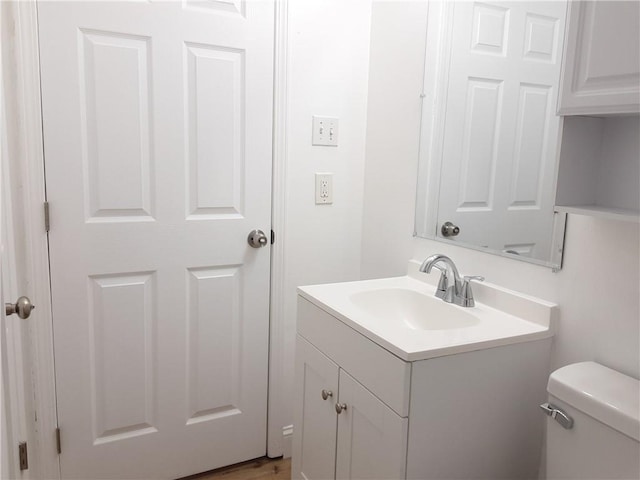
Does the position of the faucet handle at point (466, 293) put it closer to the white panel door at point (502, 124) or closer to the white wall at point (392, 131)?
the white panel door at point (502, 124)

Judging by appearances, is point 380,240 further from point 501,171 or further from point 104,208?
point 104,208

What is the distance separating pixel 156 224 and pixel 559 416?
1324 mm

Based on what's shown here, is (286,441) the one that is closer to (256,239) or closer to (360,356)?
(256,239)

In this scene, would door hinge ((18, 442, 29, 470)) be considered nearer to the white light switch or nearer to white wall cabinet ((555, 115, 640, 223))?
the white light switch

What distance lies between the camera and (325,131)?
6.34ft

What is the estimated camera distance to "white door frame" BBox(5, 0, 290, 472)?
1472 millimetres

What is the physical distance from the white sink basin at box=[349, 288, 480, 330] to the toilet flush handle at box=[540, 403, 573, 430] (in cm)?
35

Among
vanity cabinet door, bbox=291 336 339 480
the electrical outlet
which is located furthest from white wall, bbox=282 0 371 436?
vanity cabinet door, bbox=291 336 339 480

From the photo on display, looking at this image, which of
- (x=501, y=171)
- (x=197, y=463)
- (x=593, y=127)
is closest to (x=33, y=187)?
(x=197, y=463)

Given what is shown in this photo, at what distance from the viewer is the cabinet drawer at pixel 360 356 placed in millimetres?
1105

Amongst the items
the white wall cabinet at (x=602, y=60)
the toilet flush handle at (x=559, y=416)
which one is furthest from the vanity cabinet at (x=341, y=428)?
the white wall cabinet at (x=602, y=60)

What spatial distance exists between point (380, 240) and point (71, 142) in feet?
3.71

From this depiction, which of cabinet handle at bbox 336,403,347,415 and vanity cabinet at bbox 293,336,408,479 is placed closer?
vanity cabinet at bbox 293,336,408,479

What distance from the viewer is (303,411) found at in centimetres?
159
